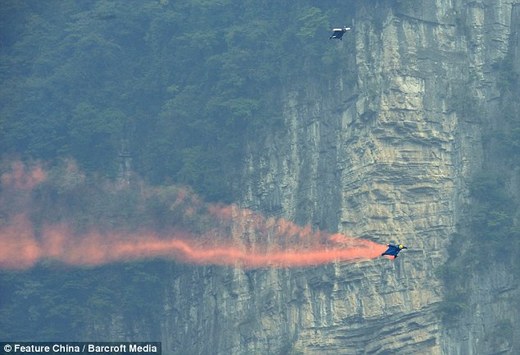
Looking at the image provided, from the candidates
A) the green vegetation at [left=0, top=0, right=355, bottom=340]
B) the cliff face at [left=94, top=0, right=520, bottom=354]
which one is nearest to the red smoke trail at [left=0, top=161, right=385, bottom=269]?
the green vegetation at [left=0, top=0, right=355, bottom=340]

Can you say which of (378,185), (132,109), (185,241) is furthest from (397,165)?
(132,109)

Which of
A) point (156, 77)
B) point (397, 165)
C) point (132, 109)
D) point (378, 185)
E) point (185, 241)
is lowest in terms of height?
point (185, 241)

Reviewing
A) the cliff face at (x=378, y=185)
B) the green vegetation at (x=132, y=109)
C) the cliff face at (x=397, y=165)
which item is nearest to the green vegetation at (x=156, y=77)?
the green vegetation at (x=132, y=109)

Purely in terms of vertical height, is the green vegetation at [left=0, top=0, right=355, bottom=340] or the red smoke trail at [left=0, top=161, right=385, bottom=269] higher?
the green vegetation at [left=0, top=0, right=355, bottom=340]

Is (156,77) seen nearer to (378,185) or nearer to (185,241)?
(185,241)

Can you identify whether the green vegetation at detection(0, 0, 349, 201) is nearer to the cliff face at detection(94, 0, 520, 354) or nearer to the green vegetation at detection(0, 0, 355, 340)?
the green vegetation at detection(0, 0, 355, 340)

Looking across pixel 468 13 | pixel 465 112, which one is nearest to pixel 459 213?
pixel 465 112
